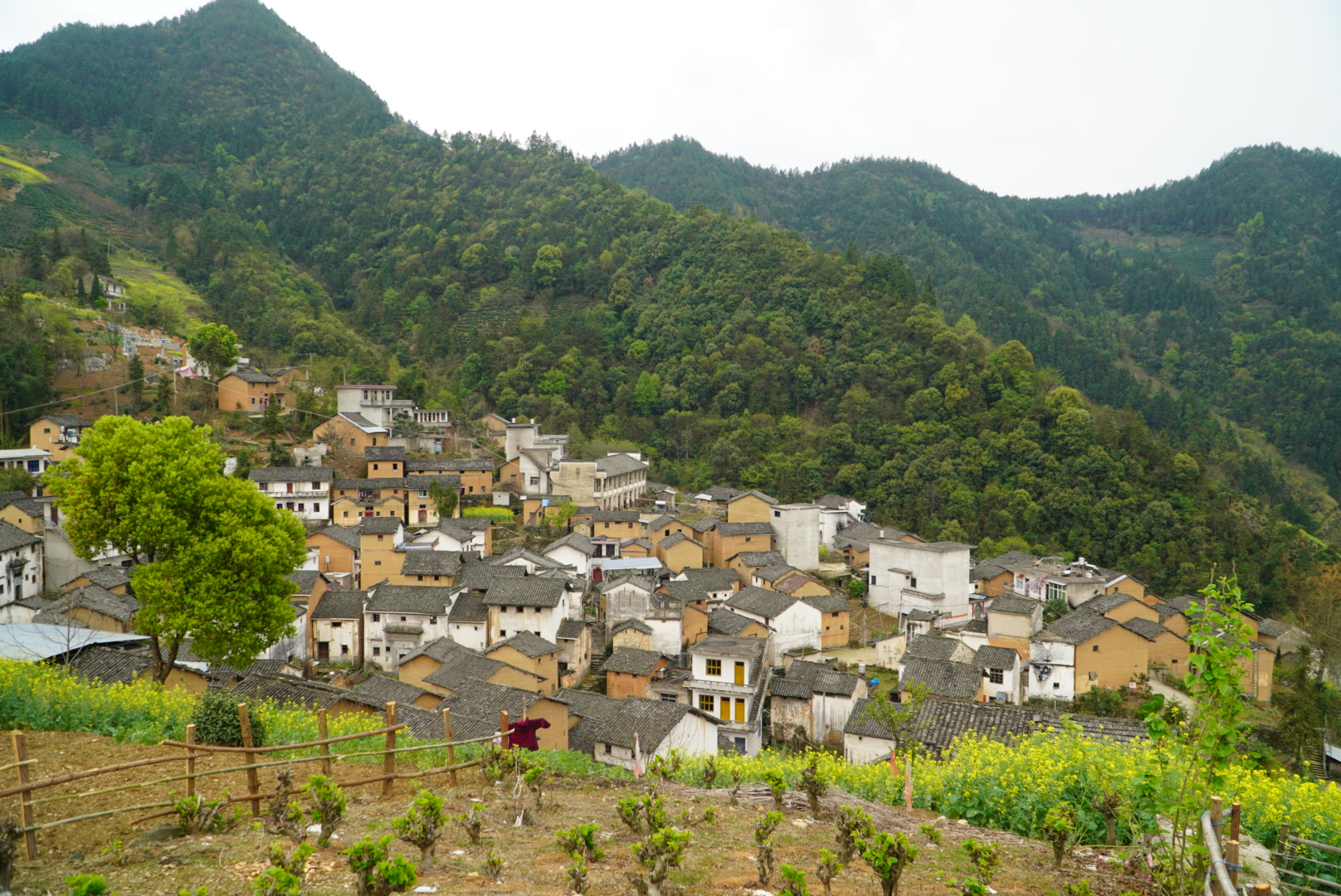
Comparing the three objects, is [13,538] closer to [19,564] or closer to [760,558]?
[19,564]

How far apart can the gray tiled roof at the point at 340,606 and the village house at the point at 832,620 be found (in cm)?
1388

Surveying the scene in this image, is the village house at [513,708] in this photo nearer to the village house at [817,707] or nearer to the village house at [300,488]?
the village house at [817,707]

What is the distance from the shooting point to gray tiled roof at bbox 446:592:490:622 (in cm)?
2180

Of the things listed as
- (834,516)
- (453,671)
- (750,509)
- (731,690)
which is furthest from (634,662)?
(834,516)

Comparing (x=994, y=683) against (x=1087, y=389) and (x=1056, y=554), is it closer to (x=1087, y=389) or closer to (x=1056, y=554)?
(x=1056, y=554)

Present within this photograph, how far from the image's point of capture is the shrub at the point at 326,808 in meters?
4.84

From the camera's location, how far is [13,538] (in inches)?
794

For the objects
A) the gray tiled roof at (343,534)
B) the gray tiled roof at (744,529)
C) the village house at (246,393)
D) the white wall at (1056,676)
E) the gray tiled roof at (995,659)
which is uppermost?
the village house at (246,393)

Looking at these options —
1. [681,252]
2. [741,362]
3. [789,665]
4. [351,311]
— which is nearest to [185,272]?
[351,311]

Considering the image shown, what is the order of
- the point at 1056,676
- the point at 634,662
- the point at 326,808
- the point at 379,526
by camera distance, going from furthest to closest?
the point at 379,526 < the point at 1056,676 < the point at 634,662 < the point at 326,808

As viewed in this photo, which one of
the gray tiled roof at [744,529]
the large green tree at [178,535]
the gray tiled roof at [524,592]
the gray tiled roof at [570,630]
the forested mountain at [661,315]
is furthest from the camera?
the forested mountain at [661,315]

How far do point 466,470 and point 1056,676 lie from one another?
79.8ft

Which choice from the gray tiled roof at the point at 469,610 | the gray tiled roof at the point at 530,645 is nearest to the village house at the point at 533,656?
the gray tiled roof at the point at 530,645

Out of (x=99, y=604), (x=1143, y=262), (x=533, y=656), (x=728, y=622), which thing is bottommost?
(x=728, y=622)
